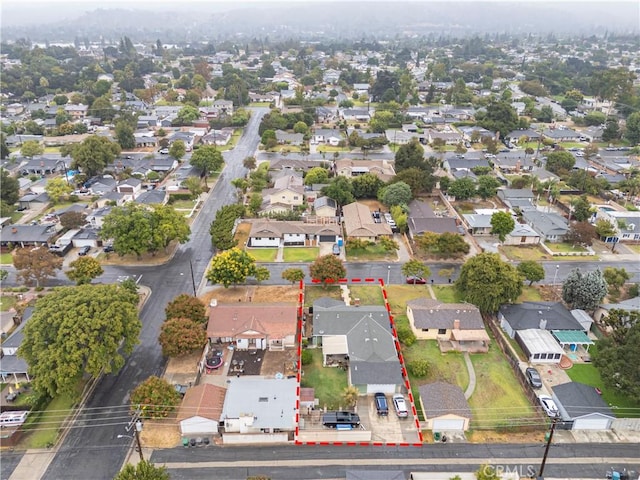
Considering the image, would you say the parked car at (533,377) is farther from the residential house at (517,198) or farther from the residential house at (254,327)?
the residential house at (517,198)

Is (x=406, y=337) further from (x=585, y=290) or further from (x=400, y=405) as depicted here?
(x=585, y=290)

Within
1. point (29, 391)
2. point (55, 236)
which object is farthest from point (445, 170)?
point (29, 391)

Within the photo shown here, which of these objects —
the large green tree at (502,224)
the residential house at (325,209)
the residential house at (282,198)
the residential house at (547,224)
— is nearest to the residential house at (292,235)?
the residential house at (325,209)

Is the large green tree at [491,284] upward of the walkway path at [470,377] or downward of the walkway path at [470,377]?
upward

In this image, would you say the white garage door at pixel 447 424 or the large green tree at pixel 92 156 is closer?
the white garage door at pixel 447 424

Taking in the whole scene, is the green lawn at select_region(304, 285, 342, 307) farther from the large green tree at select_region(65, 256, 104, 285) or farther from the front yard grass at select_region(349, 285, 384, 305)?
the large green tree at select_region(65, 256, 104, 285)

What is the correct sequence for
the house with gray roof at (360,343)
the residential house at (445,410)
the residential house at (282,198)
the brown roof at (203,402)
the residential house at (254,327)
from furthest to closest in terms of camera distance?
the residential house at (282,198)
the residential house at (254,327)
the house with gray roof at (360,343)
the residential house at (445,410)
the brown roof at (203,402)

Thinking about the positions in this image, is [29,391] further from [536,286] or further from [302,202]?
[536,286]
